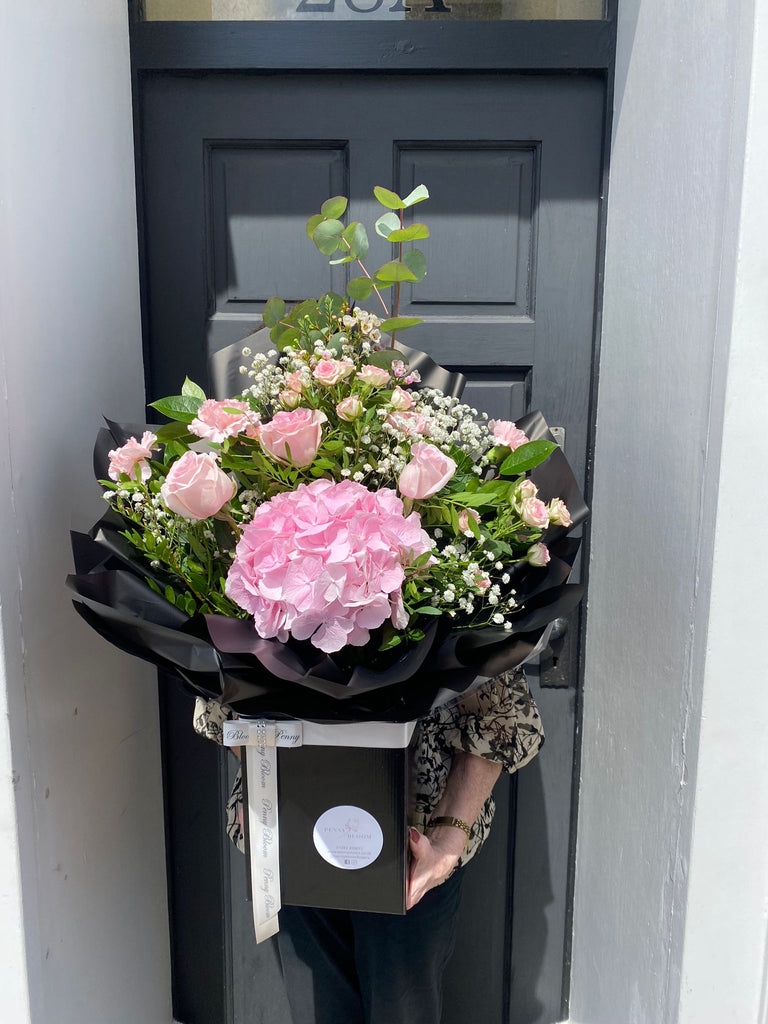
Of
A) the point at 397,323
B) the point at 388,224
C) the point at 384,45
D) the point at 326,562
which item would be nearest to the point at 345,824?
the point at 326,562

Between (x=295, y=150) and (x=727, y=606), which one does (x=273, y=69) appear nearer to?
(x=295, y=150)

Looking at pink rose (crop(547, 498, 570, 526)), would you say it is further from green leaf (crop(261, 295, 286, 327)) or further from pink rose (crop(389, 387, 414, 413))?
green leaf (crop(261, 295, 286, 327))

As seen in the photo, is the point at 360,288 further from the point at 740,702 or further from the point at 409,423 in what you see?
the point at 740,702

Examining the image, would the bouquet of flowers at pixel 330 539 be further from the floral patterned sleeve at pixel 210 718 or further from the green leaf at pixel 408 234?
the floral patterned sleeve at pixel 210 718

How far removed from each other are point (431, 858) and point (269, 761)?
0.99 feet

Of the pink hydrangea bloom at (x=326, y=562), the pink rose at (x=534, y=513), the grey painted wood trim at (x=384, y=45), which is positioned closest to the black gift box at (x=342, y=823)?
the pink hydrangea bloom at (x=326, y=562)

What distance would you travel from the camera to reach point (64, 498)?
118 centimetres

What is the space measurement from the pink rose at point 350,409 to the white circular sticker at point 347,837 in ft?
1.59

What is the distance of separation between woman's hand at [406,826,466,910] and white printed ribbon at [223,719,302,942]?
0.61 ft

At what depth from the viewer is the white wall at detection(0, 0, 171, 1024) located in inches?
40.5

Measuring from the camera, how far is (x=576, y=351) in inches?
57.5

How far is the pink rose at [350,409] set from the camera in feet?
2.62

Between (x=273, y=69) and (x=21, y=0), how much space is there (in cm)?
47

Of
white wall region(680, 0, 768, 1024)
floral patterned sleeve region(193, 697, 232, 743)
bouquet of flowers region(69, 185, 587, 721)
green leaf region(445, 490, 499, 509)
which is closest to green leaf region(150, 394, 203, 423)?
bouquet of flowers region(69, 185, 587, 721)
